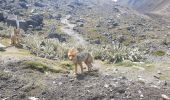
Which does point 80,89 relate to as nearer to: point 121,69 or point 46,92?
point 46,92

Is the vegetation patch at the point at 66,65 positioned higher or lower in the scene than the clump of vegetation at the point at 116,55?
lower

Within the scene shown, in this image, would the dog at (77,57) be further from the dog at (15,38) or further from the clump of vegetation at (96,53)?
the dog at (15,38)

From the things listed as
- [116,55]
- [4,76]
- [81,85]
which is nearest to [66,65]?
[116,55]

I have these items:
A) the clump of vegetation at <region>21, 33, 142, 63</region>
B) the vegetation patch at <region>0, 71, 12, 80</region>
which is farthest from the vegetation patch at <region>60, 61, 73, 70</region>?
the vegetation patch at <region>0, 71, 12, 80</region>

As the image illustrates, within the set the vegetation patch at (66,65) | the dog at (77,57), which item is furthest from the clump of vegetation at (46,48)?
the dog at (77,57)

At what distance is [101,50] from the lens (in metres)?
28.9

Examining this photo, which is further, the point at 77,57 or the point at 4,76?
the point at 77,57

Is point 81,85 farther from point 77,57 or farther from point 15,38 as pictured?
point 15,38

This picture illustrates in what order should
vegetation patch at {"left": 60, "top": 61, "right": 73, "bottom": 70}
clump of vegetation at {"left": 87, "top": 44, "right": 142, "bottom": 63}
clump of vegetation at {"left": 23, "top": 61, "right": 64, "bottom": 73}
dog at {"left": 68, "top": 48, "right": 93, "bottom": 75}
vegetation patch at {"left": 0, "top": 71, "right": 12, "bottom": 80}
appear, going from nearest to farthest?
1. vegetation patch at {"left": 0, "top": 71, "right": 12, "bottom": 80}
2. dog at {"left": 68, "top": 48, "right": 93, "bottom": 75}
3. clump of vegetation at {"left": 23, "top": 61, "right": 64, "bottom": 73}
4. vegetation patch at {"left": 60, "top": 61, "right": 73, "bottom": 70}
5. clump of vegetation at {"left": 87, "top": 44, "right": 142, "bottom": 63}

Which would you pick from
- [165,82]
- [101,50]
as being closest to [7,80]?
[165,82]

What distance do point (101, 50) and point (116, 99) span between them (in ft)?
38.5

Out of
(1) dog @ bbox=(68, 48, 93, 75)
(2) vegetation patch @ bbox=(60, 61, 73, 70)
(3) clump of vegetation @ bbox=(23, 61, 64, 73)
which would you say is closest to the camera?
(1) dog @ bbox=(68, 48, 93, 75)

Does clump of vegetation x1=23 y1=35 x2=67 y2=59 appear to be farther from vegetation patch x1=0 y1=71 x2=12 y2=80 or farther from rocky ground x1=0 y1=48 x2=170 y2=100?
vegetation patch x1=0 y1=71 x2=12 y2=80

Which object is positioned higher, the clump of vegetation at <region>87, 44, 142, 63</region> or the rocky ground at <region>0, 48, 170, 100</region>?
the clump of vegetation at <region>87, 44, 142, 63</region>
